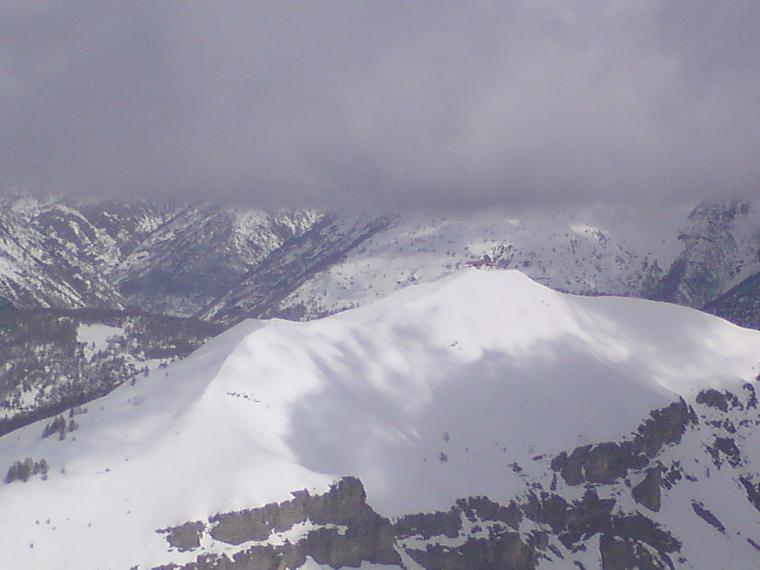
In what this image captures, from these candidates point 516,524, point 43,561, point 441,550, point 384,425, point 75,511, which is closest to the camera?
point 43,561

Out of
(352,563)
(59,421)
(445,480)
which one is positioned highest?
(59,421)

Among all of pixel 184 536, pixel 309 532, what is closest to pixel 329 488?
pixel 309 532

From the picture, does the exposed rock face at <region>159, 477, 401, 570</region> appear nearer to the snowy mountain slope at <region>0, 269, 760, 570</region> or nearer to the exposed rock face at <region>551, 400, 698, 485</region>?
the snowy mountain slope at <region>0, 269, 760, 570</region>

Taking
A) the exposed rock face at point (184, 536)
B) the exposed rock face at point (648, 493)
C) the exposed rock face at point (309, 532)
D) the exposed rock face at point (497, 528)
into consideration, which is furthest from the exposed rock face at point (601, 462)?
the exposed rock face at point (184, 536)

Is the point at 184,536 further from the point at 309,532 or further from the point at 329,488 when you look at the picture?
the point at 329,488

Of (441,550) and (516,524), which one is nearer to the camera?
(441,550)

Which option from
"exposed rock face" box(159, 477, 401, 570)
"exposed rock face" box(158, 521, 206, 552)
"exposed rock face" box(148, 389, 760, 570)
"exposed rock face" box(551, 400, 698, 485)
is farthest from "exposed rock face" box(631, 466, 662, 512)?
"exposed rock face" box(158, 521, 206, 552)

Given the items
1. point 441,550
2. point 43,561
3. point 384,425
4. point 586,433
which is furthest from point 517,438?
point 43,561

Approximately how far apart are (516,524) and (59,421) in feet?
292

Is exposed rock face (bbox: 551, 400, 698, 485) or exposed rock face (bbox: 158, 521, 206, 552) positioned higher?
exposed rock face (bbox: 551, 400, 698, 485)

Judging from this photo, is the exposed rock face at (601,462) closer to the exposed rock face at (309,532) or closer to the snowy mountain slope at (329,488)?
the snowy mountain slope at (329,488)

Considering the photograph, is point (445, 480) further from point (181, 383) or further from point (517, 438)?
point (181, 383)

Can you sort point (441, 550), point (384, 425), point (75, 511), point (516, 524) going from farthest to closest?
1. point (384, 425)
2. point (516, 524)
3. point (441, 550)
4. point (75, 511)

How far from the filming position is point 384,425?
616ft
